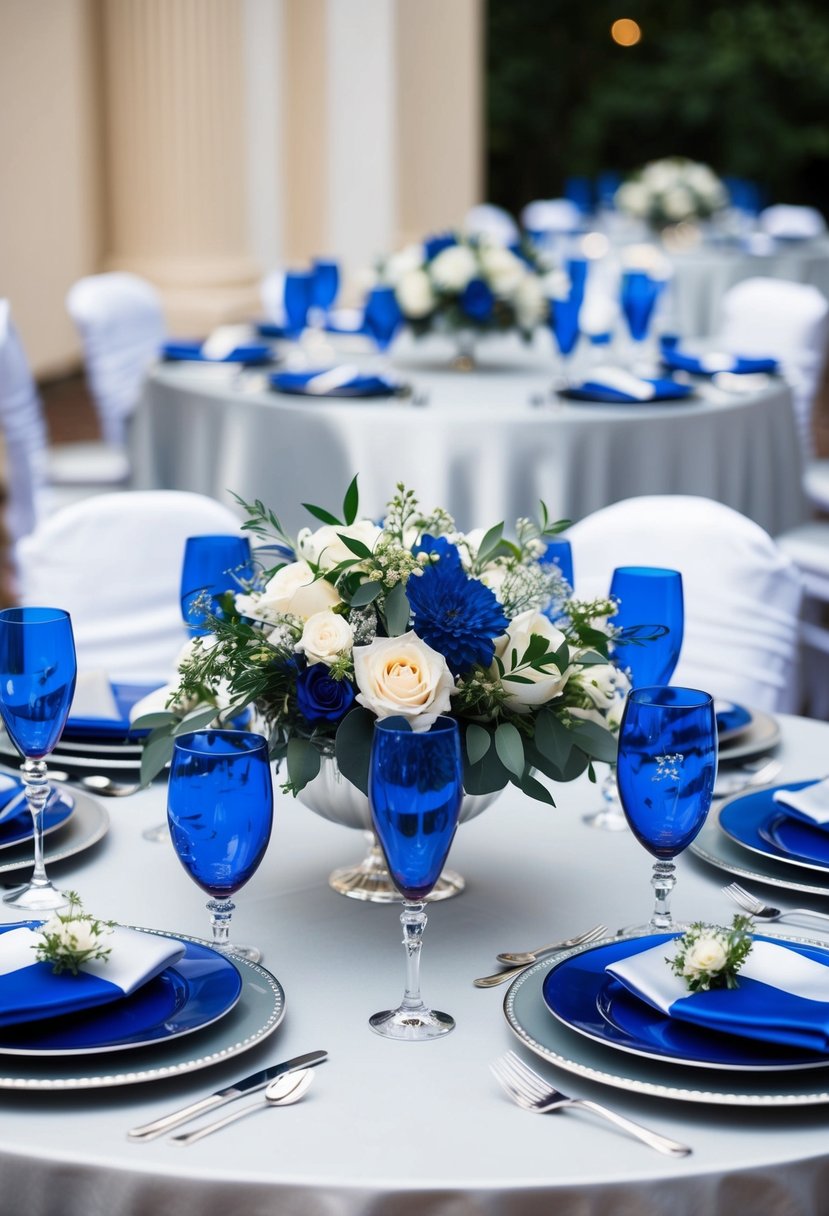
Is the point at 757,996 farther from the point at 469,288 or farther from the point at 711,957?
the point at 469,288

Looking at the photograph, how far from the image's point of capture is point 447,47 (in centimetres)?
1180

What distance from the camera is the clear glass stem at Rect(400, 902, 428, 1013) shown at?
3.51 ft

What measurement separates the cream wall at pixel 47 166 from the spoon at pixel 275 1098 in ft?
25.0

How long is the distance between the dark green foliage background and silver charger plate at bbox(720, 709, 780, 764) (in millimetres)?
16436

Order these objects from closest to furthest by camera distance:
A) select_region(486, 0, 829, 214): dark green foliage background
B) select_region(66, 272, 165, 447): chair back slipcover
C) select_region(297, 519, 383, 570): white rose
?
select_region(297, 519, 383, 570): white rose → select_region(66, 272, 165, 447): chair back slipcover → select_region(486, 0, 829, 214): dark green foliage background

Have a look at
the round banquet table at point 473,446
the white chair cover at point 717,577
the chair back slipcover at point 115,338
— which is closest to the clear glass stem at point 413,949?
the white chair cover at point 717,577

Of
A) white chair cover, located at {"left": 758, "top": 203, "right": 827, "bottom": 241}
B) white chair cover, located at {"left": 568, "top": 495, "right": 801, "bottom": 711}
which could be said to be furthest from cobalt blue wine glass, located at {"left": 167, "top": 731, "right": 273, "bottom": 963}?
white chair cover, located at {"left": 758, "top": 203, "right": 827, "bottom": 241}

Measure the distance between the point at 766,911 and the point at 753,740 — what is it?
1.46 feet

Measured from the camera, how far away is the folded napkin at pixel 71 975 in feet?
3.37

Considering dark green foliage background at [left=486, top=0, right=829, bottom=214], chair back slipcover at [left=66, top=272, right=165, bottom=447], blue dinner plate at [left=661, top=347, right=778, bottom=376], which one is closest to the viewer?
blue dinner plate at [left=661, top=347, right=778, bottom=376]

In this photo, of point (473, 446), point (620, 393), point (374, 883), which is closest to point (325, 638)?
A: point (374, 883)

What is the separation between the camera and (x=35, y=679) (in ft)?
4.23

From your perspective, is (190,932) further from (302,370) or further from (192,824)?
(302,370)

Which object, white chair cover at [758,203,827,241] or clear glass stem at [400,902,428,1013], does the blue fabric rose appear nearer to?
clear glass stem at [400,902,428,1013]
